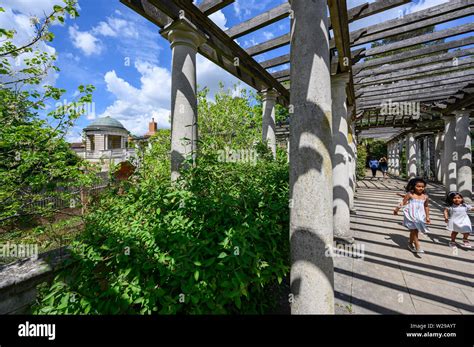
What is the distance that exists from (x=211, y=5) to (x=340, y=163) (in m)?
4.30

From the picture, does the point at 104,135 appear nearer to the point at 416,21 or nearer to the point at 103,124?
the point at 103,124

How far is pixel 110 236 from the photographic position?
80.0 inches

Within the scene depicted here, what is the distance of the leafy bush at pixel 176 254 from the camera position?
162cm

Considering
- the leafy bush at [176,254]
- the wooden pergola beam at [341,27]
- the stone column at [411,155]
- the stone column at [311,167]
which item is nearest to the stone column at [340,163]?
the wooden pergola beam at [341,27]

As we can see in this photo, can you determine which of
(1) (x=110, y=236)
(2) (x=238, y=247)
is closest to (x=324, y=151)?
(2) (x=238, y=247)

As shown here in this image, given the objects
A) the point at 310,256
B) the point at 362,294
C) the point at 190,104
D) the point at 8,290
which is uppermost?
the point at 190,104

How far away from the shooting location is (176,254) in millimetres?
1783

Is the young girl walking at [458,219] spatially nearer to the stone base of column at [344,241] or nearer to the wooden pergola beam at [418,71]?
the stone base of column at [344,241]

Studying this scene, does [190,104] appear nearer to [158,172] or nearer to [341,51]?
[158,172]

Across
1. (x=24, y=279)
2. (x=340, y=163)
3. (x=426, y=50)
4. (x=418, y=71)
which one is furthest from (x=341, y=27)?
(x=418, y=71)

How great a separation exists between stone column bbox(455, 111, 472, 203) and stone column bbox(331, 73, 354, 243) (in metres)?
7.62

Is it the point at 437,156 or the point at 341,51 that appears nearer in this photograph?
the point at 341,51

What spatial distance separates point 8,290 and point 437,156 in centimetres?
2166

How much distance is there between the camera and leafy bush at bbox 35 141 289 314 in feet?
5.32
